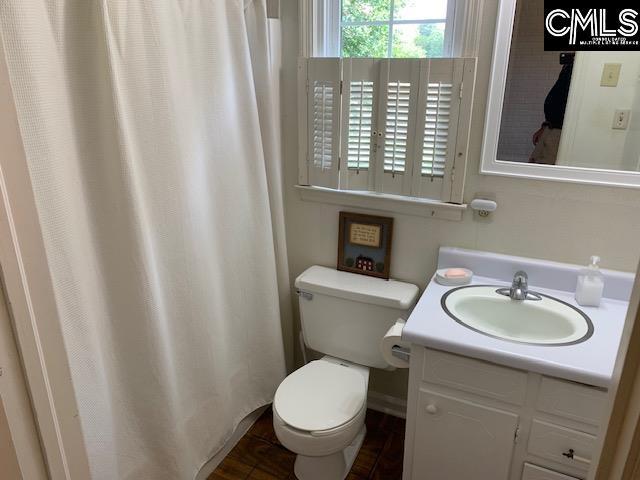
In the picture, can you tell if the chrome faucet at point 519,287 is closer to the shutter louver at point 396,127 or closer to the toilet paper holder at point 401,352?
the toilet paper holder at point 401,352

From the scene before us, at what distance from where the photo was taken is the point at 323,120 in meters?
1.86

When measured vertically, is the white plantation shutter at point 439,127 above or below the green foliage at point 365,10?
below

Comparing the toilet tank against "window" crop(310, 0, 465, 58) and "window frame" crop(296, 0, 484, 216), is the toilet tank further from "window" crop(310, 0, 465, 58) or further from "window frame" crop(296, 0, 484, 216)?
"window" crop(310, 0, 465, 58)

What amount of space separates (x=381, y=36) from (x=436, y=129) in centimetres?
40

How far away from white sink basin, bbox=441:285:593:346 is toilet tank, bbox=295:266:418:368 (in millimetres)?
237

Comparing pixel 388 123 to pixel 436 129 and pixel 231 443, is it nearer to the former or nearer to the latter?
pixel 436 129

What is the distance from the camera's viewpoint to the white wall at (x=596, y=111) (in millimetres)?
1449

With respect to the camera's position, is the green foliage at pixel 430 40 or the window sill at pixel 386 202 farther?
the window sill at pixel 386 202

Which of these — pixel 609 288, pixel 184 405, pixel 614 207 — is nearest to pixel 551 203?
pixel 614 207

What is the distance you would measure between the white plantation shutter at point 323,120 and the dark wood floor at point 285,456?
1.11 m

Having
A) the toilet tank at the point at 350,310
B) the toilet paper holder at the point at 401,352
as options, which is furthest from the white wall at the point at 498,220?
the toilet paper holder at the point at 401,352

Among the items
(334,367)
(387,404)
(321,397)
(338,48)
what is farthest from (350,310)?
(338,48)

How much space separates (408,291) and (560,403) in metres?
0.69

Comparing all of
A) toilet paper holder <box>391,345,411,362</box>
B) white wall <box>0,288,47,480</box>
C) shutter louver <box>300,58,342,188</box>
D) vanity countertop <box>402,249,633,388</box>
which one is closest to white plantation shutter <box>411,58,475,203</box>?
shutter louver <box>300,58,342,188</box>
